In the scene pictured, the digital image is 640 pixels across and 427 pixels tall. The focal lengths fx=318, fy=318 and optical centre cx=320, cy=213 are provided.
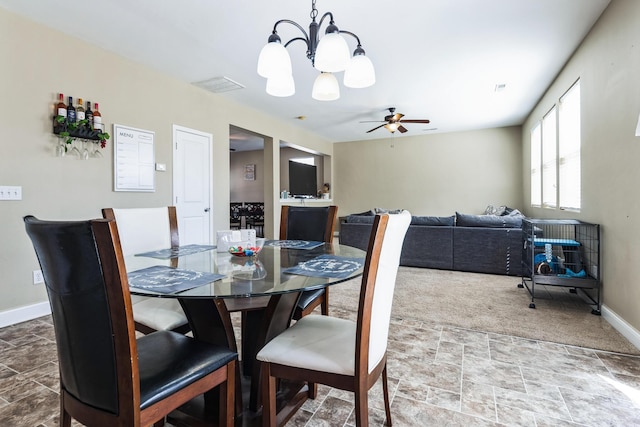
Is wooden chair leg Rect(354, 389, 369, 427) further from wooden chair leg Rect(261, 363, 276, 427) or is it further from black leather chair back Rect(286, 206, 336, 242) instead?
black leather chair back Rect(286, 206, 336, 242)

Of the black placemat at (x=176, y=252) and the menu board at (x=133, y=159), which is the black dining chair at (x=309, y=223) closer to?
the black placemat at (x=176, y=252)

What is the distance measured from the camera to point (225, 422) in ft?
3.65

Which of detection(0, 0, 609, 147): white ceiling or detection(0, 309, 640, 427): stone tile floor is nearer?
detection(0, 309, 640, 427): stone tile floor

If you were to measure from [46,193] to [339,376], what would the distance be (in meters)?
3.11

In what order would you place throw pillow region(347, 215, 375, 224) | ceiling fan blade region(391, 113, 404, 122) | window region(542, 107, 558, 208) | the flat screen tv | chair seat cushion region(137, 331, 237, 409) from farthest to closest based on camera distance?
the flat screen tv < ceiling fan blade region(391, 113, 404, 122) < throw pillow region(347, 215, 375, 224) < window region(542, 107, 558, 208) < chair seat cushion region(137, 331, 237, 409)

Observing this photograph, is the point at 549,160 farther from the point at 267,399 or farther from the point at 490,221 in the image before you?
the point at 267,399

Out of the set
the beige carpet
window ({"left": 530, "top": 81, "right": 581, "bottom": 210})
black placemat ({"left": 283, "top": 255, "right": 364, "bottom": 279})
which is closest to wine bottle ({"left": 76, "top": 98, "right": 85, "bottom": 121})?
black placemat ({"left": 283, "top": 255, "right": 364, "bottom": 279})

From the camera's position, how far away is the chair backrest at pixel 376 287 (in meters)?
1.07

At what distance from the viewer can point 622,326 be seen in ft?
7.63

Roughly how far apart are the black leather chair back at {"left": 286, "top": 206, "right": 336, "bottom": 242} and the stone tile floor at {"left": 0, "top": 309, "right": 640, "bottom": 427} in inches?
38.5

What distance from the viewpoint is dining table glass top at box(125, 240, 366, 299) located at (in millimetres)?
1081

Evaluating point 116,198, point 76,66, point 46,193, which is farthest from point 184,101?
point 46,193

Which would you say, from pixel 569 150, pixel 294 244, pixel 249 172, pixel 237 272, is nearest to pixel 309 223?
pixel 294 244

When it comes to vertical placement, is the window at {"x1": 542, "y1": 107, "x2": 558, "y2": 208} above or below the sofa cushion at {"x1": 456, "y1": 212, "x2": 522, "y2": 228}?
above
